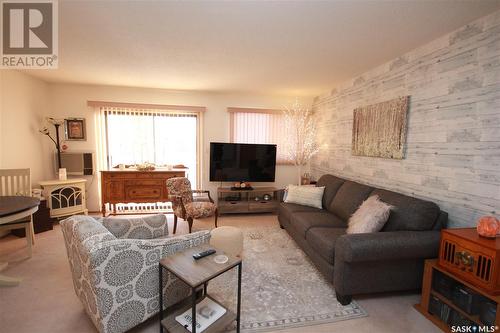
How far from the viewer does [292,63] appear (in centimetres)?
305

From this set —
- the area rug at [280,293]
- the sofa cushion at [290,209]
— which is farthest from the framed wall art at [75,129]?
the sofa cushion at [290,209]

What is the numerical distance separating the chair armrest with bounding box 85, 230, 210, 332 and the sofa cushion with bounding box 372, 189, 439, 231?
2.06 metres

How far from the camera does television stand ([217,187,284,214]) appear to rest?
14.6 ft

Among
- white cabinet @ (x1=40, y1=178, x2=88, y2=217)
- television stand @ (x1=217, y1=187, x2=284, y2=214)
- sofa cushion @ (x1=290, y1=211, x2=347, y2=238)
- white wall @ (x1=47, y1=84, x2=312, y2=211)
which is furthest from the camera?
television stand @ (x1=217, y1=187, x2=284, y2=214)

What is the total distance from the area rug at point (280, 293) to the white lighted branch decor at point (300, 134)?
2.26 m

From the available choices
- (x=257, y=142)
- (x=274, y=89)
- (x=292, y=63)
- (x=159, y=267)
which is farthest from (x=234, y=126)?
(x=159, y=267)

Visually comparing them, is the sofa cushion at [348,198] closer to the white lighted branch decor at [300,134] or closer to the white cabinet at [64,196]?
the white lighted branch decor at [300,134]

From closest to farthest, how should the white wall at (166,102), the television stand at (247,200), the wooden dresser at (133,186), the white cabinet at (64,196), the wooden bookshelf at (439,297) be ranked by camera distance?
the wooden bookshelf at (439,297) < the white cabinet at (64,196) < the wooden dresser at (133,186) < the white wall at (166,102) < the television stand at (247,200)

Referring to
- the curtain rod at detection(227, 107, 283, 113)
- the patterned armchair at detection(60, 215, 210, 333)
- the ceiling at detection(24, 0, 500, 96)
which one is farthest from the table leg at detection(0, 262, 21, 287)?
the curtain rod at detection(227, 107, 283, 113)

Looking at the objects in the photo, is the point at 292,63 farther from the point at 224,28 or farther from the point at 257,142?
the point at 257,142

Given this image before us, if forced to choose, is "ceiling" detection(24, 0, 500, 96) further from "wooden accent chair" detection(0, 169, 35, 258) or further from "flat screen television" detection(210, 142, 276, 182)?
"wooden accent chair" detection(0, 169, 35, 258)

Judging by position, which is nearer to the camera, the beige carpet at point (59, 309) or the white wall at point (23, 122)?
the beige carpet at point (59, 309)

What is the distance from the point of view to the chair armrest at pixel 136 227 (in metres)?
2.09

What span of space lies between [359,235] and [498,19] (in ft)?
6.71
